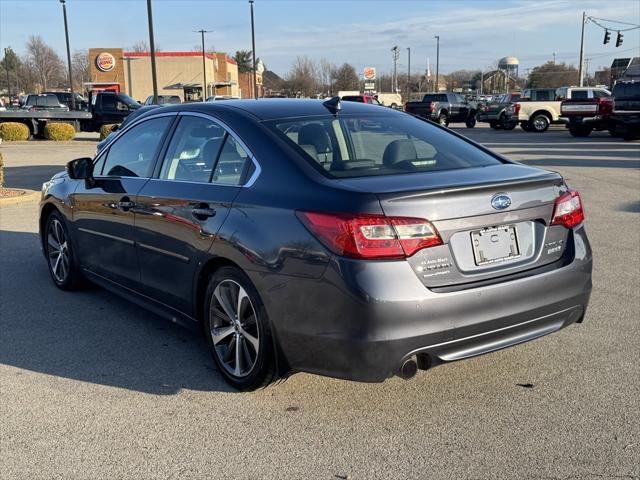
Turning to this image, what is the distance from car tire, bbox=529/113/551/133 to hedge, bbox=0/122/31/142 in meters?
22.7

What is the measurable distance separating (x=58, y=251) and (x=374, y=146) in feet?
11.5

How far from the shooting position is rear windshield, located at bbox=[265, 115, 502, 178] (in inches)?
148

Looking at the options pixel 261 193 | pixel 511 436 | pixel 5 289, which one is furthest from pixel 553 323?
pixel 5 289

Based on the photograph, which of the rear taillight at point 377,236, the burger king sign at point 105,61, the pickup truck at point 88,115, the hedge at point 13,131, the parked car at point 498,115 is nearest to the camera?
the rear taillight at point 377,236

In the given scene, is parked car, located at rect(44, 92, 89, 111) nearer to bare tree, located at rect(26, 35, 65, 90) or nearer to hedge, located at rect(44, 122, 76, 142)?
hedge, located at rect(44, 122, 76, 142)

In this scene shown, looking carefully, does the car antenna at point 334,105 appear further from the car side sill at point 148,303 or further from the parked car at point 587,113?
the parked car at point 587,113

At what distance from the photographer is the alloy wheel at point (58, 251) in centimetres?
604

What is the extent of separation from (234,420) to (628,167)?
49.9ft

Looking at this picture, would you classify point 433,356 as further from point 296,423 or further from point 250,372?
point 250,372

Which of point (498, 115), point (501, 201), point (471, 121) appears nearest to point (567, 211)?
point (501, 201)

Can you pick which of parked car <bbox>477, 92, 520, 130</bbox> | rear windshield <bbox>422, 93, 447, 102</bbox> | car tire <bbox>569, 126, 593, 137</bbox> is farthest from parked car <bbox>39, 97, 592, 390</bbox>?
rear windshield <bbox>422, 93, 447, 102</bbox>

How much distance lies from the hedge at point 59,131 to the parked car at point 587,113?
20173 mm

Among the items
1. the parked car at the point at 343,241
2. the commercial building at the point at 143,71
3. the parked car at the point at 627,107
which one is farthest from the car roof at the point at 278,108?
the commercial building at the point at 143,71

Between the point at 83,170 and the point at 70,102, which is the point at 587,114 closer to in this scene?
the point at 83,170
